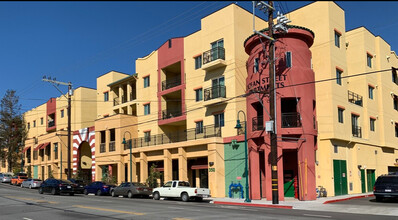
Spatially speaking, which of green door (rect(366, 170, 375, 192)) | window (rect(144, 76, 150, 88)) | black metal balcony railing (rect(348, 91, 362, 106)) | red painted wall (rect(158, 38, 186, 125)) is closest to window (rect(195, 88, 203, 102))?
red painted wall (rect(158, 38, 186, 125))

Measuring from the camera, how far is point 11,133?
232 ft

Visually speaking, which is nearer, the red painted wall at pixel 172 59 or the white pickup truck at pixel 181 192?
the white pickup truck at pixel 181 192

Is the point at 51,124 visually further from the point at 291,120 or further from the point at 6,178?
the point at 291,120

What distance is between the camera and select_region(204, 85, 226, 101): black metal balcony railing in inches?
1324

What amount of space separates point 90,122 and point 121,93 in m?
11.3

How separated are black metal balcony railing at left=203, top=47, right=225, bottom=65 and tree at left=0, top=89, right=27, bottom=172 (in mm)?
48003

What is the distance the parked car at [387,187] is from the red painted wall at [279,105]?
4198mm

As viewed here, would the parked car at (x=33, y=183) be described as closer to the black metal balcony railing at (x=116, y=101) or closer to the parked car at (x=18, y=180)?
the parked car at (x=18, y=180)

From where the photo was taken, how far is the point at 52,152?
56.8 metres

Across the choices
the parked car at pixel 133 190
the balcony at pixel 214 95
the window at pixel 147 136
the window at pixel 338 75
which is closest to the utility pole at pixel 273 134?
the balcony at pixel 214 95

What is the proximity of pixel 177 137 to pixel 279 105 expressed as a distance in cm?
1545

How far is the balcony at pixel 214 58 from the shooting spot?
3356cm

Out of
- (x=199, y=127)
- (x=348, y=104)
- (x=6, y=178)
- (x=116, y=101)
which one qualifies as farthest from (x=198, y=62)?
(x=6, y=178)

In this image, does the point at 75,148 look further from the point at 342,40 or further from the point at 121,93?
the point at 342,40
